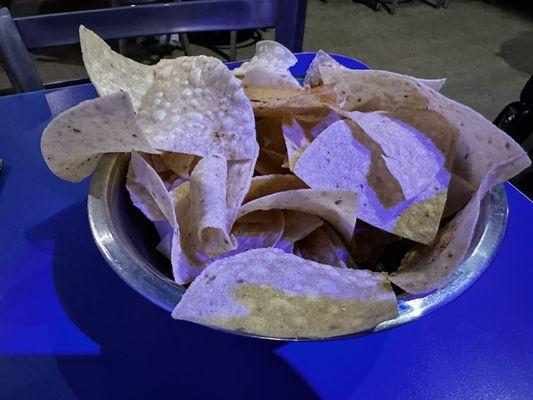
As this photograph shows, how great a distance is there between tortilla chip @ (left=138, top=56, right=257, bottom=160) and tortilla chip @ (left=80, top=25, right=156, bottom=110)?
3 centimetres

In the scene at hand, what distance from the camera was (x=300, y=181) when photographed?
0.54 meters

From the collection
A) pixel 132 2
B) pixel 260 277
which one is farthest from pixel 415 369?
pixel 132 2

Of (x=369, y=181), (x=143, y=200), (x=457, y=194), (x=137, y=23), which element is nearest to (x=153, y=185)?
(x=143, y=200)

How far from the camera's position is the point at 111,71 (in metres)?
0.60

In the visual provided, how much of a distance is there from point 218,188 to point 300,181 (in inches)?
4.3

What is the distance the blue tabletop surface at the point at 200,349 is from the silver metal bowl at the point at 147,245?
4.2 inches

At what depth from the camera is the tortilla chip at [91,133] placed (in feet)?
1.44

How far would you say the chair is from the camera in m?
0.93

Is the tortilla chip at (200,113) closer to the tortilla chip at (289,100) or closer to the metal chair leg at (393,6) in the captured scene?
the tortilla chip at (289,100)

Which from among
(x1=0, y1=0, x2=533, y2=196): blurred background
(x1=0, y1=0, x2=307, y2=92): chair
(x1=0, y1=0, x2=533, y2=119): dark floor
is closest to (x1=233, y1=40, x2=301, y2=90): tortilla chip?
(x1=0, y1=0, x2=307, y2=92): chair

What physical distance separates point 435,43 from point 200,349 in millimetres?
2788

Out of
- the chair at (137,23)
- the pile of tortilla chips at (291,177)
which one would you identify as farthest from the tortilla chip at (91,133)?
the chair at (137,23)

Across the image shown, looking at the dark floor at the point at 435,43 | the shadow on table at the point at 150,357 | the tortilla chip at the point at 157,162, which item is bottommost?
the dark floor at the point at 435,43

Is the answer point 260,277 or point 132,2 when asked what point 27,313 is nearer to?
point 260,277
